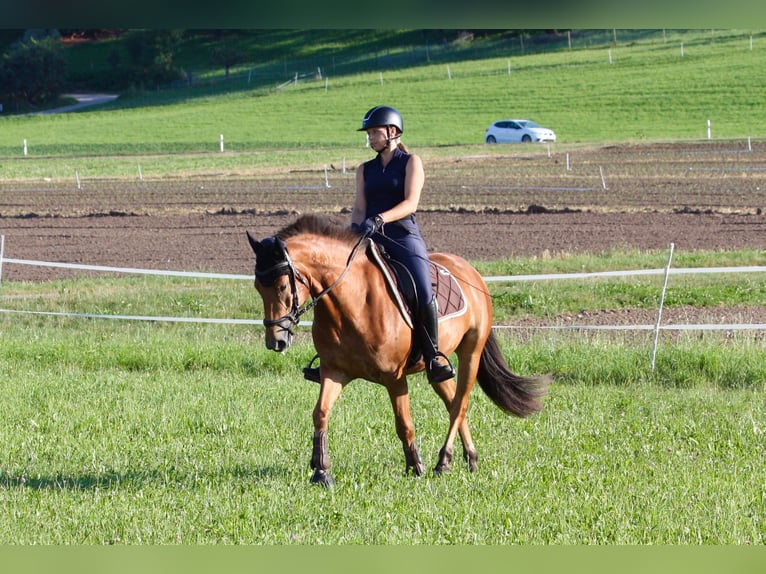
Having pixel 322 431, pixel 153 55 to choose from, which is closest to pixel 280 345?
pixel 322 431

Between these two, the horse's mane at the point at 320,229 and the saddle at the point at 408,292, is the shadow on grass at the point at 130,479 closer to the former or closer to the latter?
the saddle at the point at 408,292

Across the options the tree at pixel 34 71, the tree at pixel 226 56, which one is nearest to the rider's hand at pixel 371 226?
the tree at pixel 34 71

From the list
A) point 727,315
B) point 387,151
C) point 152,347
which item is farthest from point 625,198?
point 387,151

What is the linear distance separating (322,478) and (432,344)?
131 cm

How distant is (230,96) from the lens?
3219 inches

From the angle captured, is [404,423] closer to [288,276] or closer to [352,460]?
[352,460]

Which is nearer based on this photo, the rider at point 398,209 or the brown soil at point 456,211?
the rider at point 398,209

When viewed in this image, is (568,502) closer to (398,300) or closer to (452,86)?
(398,300)

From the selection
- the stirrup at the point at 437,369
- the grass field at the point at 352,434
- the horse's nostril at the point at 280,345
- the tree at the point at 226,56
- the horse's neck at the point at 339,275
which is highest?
the tree at the point at 226,56

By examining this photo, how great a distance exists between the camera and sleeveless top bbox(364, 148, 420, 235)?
8352mm

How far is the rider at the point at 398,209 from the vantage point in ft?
27.0

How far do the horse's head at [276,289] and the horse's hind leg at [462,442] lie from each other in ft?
6.13

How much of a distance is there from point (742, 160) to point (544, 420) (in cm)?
3405

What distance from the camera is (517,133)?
56438 mm
